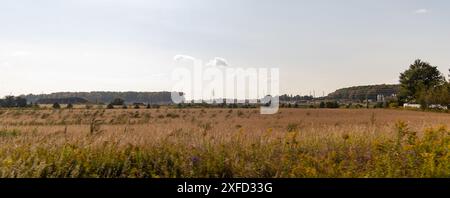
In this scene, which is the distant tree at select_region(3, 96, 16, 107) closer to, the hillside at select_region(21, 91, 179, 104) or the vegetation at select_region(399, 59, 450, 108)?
the hillside at select_region(21, 91, 179, 104)

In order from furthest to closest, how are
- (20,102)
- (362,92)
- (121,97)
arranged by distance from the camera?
(362,92) → (121,97) → (20,102)

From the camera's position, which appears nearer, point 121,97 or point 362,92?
point 121,97

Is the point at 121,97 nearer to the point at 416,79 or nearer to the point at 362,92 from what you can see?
the point at 416,79

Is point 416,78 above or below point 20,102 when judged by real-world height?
above

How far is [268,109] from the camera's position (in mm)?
50562

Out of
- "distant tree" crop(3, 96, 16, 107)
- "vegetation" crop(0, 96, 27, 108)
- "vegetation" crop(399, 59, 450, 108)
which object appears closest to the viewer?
"vegetation" crop(0, 96, 27, 108)

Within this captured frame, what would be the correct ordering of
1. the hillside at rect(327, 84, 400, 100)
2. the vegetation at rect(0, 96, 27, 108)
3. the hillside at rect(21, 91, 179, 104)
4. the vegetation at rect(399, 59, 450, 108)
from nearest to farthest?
the vegetation at rect(0, 96, 27, 108), the vegetation at rect(399, 59, 450, 108), the hillside at rect(21, 91, 179, 104), the hillside at rect(327, 84, 400, 100)

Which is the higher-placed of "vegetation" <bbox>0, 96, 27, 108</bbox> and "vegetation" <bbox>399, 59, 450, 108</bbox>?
"vegetation" <bbox>399, 59, 450, 108</bbox>

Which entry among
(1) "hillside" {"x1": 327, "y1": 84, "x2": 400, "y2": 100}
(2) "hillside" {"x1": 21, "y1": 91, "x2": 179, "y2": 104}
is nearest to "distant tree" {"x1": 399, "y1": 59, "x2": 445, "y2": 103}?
(1) "hillside" {"x1": 327, "y1": 84, "x2": 400, "y2": 100}

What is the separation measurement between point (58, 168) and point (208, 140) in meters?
3.54

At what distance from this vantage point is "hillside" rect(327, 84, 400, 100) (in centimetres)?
15538

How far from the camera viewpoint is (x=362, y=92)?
164m

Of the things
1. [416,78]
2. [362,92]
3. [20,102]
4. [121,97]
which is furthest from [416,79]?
[20,102]
